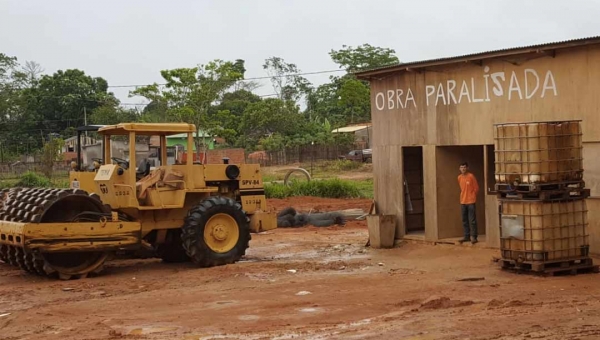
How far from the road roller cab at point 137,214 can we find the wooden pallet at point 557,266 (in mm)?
4955

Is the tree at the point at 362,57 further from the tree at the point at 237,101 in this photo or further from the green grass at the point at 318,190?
the green grass at the point at 318,190

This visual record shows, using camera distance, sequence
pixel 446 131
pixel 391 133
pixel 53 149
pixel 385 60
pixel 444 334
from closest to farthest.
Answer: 1. pixel 444 334
2. pixel 446 131
3. pixel 391 133
4. pixel 53 149
5. pixel 385 60

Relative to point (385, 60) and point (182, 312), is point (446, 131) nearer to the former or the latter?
point (182, 312)

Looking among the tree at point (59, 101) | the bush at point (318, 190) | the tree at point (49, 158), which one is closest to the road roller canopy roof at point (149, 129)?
the bush at point (318, 190)

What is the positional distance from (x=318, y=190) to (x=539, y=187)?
18090 millimetres

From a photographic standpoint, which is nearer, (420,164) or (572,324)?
(572,324)

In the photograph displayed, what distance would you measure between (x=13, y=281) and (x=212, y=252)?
3339 mm

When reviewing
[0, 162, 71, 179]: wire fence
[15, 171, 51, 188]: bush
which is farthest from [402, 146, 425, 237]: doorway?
[0, 162, 71, 179]: wire fence

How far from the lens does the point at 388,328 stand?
9266 mm

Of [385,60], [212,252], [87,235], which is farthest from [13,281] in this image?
[385,60]

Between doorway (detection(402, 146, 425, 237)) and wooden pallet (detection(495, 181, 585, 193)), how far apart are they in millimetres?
5525

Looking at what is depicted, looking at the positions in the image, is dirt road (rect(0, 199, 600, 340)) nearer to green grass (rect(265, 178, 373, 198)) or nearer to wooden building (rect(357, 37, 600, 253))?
wooden building (rect(357, 37, 600, 253))

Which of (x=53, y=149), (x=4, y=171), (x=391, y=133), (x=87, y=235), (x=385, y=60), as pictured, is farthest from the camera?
(x=385, y=60)

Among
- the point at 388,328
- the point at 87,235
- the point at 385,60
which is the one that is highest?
the point at 385,60
